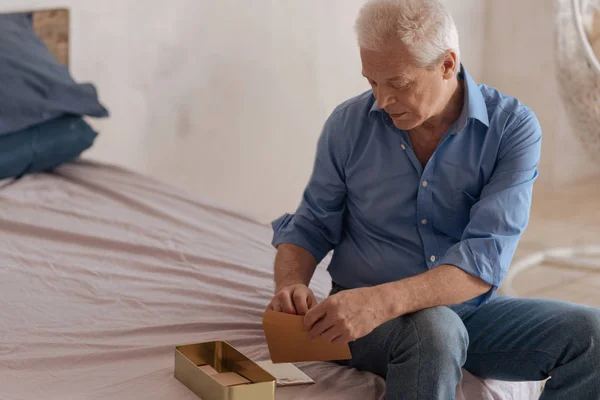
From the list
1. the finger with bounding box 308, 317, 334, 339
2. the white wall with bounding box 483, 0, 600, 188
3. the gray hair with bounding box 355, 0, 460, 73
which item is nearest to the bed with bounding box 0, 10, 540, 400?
the finger with bounding box 308, 317, 334, 339

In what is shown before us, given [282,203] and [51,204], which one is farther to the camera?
[282,203]

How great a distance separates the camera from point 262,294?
189cm

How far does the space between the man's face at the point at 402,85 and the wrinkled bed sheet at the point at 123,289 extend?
1.54 ft

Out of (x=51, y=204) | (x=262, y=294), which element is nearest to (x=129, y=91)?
(x=51, y=204)

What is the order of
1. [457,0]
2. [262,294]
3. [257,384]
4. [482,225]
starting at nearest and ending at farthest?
[257,384] → [482,225] → [262,294] → [457,0]

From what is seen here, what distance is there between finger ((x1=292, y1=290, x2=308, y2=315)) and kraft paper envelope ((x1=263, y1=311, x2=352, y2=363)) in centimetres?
4

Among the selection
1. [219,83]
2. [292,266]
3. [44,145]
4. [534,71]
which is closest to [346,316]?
[292,266]

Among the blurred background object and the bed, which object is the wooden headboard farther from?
the bed

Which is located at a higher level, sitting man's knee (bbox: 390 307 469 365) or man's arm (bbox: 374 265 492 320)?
man's arm (bbox: 374 265 492 320)

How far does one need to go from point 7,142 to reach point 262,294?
3.12 feet

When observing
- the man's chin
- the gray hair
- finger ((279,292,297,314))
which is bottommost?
finger ((279,292,297,314))

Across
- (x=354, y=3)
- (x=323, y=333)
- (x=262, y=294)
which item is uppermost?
(x=354, y=3)

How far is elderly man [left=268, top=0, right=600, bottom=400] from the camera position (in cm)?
141

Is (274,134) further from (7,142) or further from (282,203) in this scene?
(7,142)
